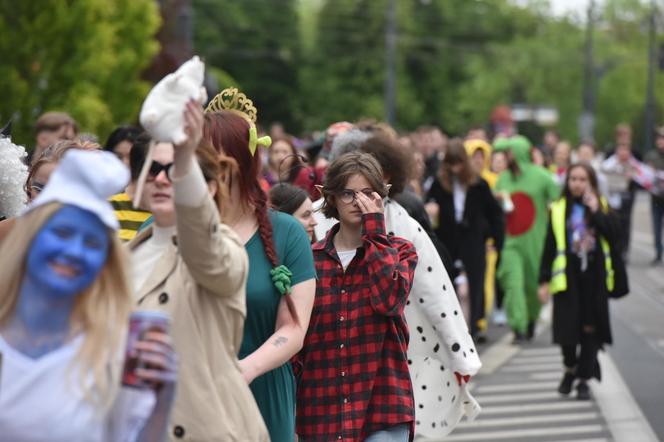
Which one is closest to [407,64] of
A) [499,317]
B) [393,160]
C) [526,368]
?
[499,317]

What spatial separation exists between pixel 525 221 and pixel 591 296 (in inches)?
147

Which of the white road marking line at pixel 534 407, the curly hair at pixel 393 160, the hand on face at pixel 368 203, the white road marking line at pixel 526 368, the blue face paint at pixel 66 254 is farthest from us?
the white road marking line at pixel 526 368

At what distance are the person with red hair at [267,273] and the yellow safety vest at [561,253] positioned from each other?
21.7 ft

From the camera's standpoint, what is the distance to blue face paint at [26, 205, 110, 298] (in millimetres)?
3143

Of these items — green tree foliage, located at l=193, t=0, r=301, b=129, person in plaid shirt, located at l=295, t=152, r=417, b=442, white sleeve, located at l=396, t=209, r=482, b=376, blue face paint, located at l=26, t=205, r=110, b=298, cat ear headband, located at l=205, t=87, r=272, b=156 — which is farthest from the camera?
green tree foliage, located at l=193, t=0, r=301, b=129

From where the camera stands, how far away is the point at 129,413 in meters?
3.23

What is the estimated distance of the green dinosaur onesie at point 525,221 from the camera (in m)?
14.7

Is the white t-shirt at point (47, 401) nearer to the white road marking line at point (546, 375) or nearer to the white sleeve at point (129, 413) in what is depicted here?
the white sleeve at point (129, 413)

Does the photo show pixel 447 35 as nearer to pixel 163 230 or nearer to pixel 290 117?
pixel 290 117

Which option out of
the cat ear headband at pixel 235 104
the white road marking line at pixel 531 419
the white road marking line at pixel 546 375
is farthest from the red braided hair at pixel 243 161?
the white road marking line at pixel 546 375

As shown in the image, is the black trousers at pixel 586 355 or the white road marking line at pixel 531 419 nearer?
the white road marking line at pixel 531 419

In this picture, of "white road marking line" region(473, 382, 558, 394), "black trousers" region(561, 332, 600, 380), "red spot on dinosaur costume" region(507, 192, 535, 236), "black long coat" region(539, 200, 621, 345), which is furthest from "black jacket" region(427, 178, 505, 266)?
"black trousers" region(561, 332, 600, 380)

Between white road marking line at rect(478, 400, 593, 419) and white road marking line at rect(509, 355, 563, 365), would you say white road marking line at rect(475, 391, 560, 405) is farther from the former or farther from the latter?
white road marking line at rect(509, 355, 563, 365)

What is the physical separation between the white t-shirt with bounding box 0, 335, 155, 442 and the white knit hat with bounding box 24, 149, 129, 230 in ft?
0.93
